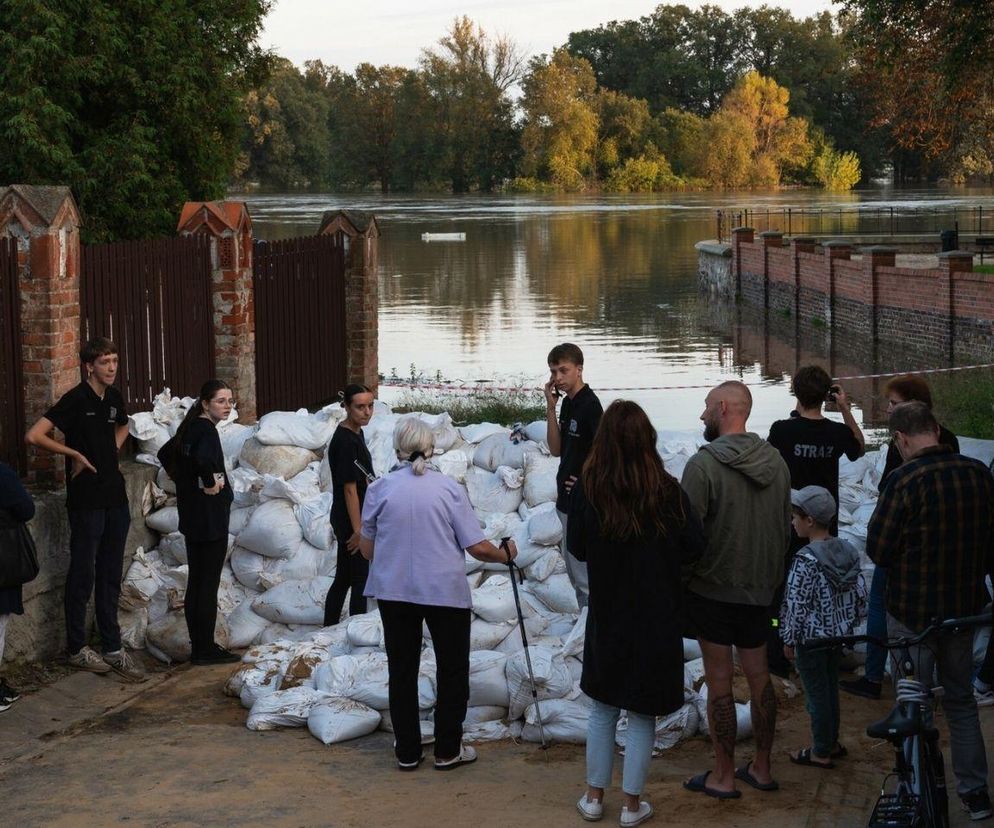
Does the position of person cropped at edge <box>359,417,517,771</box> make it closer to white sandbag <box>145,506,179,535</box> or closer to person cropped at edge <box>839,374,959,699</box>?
person cropped at edge <box>839,374,959,699</box>

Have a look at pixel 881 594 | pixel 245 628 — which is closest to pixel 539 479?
pixel 245 628

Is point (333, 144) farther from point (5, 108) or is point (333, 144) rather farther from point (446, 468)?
point (446, 468)

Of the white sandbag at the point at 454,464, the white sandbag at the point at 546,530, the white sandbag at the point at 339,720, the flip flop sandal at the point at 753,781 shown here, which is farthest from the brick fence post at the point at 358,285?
the flip flop sandal at the point at 753,781

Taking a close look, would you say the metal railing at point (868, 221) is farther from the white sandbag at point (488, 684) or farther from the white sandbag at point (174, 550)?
the white sandbag at point (488, 684)

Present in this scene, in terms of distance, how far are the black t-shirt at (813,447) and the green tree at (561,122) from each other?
105 metres

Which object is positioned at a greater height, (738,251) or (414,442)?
(738,251)

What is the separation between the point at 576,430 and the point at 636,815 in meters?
2.17

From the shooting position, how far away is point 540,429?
950cm

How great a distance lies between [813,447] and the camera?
660 centimetres

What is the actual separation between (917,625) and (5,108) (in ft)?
61.9

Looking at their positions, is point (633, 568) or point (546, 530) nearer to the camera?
point (633, 568)

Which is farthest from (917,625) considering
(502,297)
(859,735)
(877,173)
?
(877,173)

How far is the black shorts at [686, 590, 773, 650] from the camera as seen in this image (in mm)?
5449

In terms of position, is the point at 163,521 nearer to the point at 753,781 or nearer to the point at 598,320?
the point at 753,781
